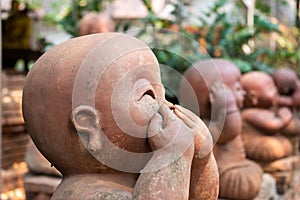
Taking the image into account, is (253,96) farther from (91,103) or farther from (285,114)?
(91,103)

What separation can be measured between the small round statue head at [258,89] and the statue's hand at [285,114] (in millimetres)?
388

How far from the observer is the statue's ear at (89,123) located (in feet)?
5.80

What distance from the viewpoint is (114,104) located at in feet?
5.80

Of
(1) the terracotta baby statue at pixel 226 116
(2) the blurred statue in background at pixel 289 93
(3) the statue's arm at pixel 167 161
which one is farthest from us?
(2) the blurred statue in background at pixel 289 93

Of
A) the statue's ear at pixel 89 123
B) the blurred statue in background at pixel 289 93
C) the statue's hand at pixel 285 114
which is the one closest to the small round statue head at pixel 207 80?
the statue's hand at pixel 285 114

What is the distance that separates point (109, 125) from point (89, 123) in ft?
0.21

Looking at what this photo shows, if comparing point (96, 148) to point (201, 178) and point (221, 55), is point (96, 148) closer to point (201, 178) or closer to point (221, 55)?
point (201, 178)

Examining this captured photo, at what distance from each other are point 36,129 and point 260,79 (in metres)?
2.79

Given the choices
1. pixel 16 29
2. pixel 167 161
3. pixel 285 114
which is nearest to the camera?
pixel 167 161

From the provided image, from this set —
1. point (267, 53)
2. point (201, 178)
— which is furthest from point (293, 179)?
point (201, 178)

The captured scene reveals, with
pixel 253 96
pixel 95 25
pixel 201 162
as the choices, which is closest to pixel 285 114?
pixel 253 96

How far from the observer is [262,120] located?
4.48 meters

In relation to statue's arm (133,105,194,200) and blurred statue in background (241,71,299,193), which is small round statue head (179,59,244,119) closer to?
blurred statue in background (241,71,299,193)

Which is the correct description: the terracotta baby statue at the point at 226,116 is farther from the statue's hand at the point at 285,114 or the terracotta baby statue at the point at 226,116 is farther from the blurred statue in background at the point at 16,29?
the blurred statue in background at the point at 16,29
